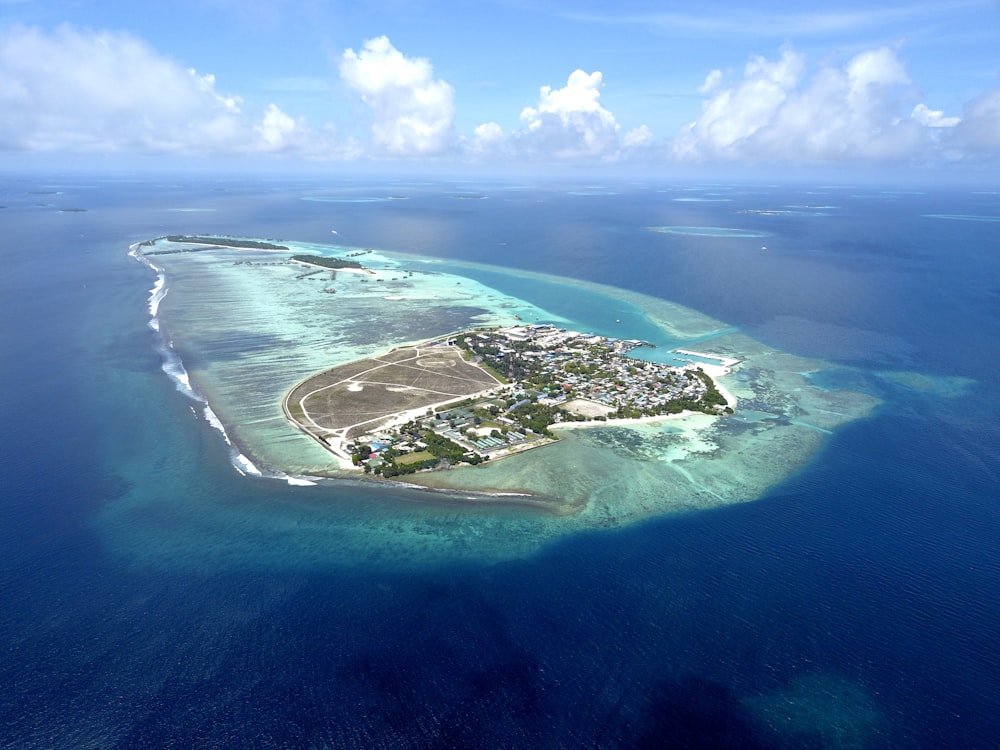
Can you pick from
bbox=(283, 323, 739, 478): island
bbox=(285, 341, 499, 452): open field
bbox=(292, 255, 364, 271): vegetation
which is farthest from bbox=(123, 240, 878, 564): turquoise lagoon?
bbox=(292, 255, 364, 271): vegetation

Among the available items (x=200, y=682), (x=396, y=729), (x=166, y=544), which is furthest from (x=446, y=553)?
(x=166, y=544)

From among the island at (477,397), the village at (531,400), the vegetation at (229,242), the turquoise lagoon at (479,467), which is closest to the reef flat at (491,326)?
the turquoise lagoon at (479,467)

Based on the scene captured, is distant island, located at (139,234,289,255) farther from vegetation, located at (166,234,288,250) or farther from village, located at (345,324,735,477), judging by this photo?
village, located at (345,324,735,477)

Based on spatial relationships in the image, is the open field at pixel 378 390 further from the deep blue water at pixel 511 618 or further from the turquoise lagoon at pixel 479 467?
the deep blue water at pixel 511 618

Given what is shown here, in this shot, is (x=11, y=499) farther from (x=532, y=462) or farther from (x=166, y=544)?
(x=532, y=462)

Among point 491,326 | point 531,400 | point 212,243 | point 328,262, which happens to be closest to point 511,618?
point 531,400
